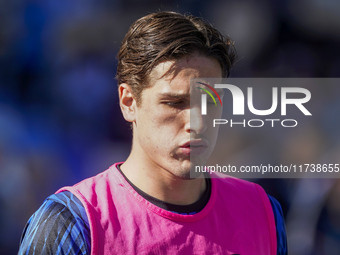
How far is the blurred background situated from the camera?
7.46 feet

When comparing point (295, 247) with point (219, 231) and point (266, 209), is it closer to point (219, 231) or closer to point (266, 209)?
point (266, 209)

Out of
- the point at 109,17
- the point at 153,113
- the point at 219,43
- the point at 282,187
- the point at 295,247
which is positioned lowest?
the point at 295,247

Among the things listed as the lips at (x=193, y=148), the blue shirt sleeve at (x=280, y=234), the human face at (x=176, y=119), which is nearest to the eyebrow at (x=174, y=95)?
the human face at (x=176, y=119)

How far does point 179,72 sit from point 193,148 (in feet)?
0.76

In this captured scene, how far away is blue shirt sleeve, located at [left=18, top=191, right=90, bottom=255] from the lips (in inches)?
13.6

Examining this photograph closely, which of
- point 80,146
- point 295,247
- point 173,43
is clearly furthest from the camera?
point 295,247

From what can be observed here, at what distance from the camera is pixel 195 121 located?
1.35 meters

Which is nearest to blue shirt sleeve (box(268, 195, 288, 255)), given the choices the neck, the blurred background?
the neck

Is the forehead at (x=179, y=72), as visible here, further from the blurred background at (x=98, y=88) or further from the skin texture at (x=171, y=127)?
the blurred background at (x=98, y=88)

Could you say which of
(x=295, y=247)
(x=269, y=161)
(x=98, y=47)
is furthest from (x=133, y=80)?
(x=295, y=247)

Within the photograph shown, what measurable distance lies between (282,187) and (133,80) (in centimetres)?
147

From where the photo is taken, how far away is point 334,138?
263cm

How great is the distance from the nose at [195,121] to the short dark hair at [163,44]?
0.17m

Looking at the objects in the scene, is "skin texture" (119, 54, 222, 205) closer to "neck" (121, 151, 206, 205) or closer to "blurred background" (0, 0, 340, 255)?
"neck" (121, 151, 206, 205)
